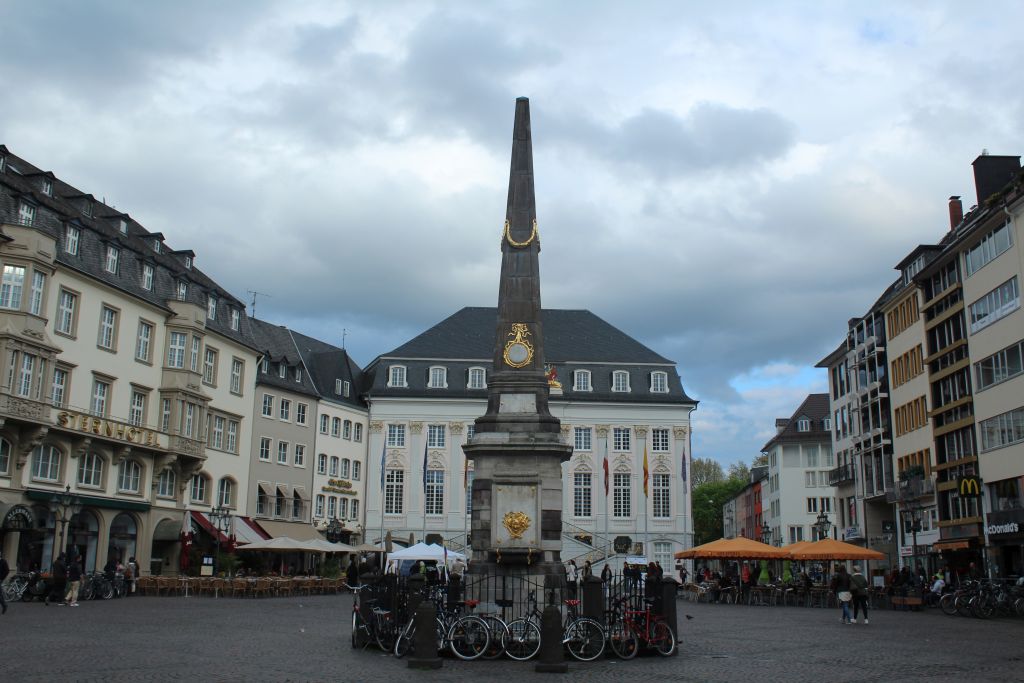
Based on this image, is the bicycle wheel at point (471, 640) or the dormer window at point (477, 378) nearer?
the bicycle wheel at point (471, 640)

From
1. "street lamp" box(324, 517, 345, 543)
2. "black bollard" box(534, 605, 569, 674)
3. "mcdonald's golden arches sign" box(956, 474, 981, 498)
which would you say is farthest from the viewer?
"street lamp" box(324, 517, 345, 543)

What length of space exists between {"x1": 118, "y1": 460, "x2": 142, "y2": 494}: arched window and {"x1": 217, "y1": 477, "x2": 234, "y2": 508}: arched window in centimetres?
704

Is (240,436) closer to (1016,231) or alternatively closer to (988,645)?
Answer: (1016,231)

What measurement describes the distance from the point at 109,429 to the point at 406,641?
27.0 meters

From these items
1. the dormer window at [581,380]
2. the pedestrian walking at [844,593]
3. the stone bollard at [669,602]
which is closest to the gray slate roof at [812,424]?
the dormer window at [581,380]

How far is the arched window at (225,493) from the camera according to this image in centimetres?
4975

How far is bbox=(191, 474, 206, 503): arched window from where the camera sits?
47500 millimetres

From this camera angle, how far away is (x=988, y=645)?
19203 millimetres

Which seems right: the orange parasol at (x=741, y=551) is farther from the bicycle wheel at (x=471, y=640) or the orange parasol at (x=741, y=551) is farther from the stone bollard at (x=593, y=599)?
the bicycle wheel at (x=471, y=640)

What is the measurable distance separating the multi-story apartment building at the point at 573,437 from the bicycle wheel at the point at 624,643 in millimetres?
46812

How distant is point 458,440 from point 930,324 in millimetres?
30454

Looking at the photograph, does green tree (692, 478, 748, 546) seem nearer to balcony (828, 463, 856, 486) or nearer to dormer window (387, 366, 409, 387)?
balcony (828, 463, 856, 486)

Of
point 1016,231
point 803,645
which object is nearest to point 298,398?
point 1016,231

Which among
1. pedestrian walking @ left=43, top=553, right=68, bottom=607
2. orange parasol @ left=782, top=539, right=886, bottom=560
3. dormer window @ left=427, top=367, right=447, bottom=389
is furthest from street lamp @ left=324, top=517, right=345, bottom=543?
orange parasol @ left=782, top=539, right=886, bottom=560
